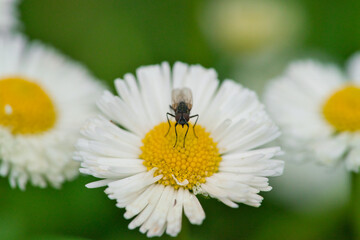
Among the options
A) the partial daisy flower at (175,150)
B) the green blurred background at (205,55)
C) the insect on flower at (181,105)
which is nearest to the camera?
the partial daisy flower at (175,150)

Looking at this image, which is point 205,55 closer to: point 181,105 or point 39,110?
point 39,110

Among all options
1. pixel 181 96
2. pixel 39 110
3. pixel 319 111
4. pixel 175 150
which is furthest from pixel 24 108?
pixel 319 111

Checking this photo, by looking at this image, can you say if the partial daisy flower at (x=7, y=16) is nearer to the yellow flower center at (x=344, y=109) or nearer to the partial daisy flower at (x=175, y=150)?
the partial daisy flower at (x=175, y=150)

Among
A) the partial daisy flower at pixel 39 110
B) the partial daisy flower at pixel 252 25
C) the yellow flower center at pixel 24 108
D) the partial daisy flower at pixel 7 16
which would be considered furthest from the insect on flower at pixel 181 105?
the partial daisy flower at pixel 252 25

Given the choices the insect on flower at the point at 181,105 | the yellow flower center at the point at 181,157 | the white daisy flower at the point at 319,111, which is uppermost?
the white daisy flower at the point at 319,111

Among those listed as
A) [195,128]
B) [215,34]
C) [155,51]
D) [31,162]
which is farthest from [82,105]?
[215,34]

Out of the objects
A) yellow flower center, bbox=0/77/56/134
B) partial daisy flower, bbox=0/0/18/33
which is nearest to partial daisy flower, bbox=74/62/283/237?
yellow flower center, bbox=0/77/56/134

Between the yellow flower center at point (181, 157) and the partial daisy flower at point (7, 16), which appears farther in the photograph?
the partial daisy flower at point (7, 16)

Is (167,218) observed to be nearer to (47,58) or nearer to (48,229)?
(48,229)
